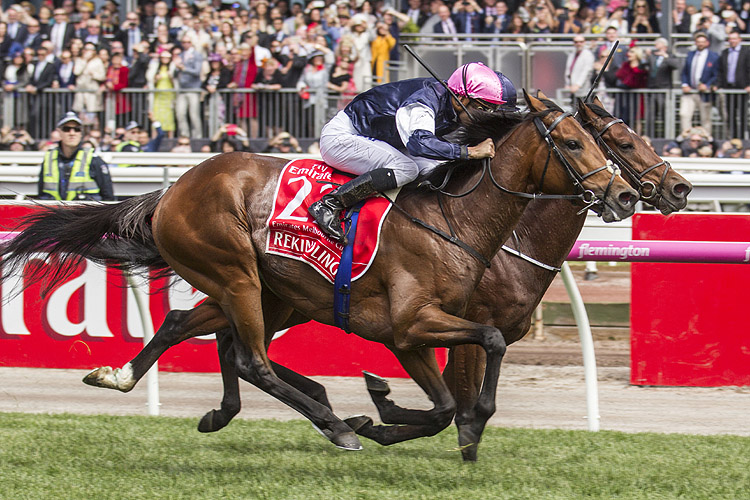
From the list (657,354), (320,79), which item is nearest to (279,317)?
(657,354)

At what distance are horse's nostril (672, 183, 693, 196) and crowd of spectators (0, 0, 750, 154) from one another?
18.7ft

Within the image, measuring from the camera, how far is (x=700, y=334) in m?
6.35

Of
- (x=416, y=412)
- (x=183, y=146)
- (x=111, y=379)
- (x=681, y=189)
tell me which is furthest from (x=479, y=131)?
(x=183, y=146)

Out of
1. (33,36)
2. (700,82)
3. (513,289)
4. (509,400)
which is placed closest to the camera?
(513,289)

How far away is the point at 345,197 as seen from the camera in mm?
4441

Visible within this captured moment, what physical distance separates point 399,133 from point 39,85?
8177 mm

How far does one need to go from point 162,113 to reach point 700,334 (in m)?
6.74

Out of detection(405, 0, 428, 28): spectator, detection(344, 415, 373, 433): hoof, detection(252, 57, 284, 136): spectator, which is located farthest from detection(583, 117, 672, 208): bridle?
detection(405, 0, 428, 28): spectator

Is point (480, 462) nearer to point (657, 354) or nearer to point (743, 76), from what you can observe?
point (657, 354)

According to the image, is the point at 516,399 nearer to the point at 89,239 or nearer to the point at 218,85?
the point at 89,239

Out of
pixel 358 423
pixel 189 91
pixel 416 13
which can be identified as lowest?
pixel 358 423

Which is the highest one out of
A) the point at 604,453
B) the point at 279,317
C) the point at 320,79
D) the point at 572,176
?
the point at 320,79

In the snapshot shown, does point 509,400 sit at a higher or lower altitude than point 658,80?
lower

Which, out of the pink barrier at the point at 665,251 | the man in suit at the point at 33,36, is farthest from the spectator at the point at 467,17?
the pink barrier at the point at 665,251
